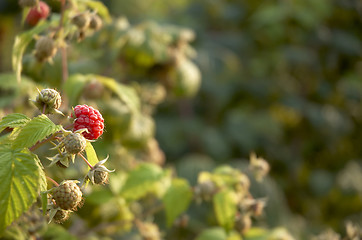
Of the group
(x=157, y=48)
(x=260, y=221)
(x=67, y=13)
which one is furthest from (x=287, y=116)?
(x=67, y=13)

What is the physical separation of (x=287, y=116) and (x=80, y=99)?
2.73 meters

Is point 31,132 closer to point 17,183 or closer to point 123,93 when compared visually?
point 17,183

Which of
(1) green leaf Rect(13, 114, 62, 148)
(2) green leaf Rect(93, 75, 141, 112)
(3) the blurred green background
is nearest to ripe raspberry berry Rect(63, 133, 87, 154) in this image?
(1) green leaf Rect(13, 114, 62, 148)

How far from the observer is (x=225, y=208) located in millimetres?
1358

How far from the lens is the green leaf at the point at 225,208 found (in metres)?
1.34

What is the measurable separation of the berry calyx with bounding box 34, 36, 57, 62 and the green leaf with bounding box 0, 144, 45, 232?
530mm

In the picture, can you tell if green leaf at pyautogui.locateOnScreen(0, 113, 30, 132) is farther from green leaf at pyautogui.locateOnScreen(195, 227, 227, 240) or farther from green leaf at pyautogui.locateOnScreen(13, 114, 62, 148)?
green leaf at pyautogui.locateOnScreen(195, 227, 227, 240)

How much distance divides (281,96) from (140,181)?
255cm

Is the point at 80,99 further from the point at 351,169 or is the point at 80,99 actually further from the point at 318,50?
the point at 318,50

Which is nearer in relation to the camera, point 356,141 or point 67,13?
point 67,13

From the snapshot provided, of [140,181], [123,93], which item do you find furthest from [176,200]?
[123,93]

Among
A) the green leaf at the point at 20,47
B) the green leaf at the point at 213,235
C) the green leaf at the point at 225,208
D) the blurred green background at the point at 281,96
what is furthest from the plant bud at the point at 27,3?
the blurred green background at the point at 281,96

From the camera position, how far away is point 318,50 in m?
3.79

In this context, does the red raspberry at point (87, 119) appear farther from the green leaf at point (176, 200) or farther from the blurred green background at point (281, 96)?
the blurred green background at point (281, 96)
